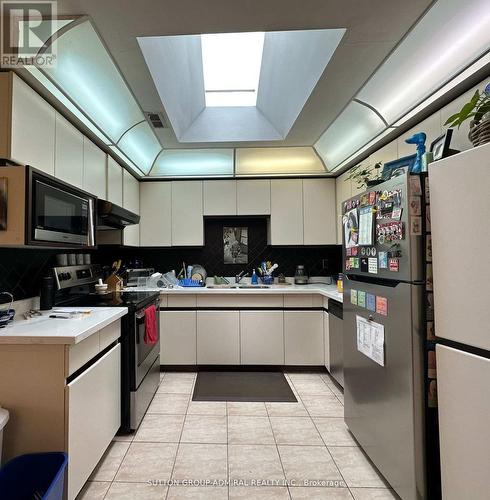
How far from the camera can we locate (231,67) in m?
2.41

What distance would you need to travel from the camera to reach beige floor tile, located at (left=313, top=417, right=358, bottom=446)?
1887mm

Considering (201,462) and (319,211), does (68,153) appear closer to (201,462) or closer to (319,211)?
(201,462)

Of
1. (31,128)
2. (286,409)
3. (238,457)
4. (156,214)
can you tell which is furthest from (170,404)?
(31,128)

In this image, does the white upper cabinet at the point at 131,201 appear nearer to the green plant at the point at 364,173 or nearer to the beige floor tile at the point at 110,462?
the beige floor tile at the point at 110,462

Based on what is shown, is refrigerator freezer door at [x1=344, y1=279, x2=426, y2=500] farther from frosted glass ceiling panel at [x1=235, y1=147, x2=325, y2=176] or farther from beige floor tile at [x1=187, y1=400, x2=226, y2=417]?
frosted glass ceiling panel at [x1=235, y1=147, x2=325, y2=176]

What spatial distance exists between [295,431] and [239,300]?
54.0 inches

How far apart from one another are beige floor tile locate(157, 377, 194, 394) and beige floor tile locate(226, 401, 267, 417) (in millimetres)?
493

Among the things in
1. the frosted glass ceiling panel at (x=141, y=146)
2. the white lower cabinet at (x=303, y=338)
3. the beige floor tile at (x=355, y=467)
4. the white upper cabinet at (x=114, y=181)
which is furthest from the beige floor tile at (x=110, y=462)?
the frosted glass ceiling panel at (x=141, y=146)

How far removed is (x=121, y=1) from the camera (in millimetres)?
1274

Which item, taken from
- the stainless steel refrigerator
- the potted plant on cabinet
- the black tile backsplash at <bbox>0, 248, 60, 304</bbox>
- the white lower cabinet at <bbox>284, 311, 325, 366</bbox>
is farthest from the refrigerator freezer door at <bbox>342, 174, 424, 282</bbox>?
the black tile backsplash at <bbox>0, 248, 60, 304</bbox>

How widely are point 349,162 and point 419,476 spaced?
102 inches

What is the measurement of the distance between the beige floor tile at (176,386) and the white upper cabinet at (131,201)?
4.95 feet

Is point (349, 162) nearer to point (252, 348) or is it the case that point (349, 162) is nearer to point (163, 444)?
point (252, 348)

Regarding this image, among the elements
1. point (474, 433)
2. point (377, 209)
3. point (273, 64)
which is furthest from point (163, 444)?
point (273, 64)
